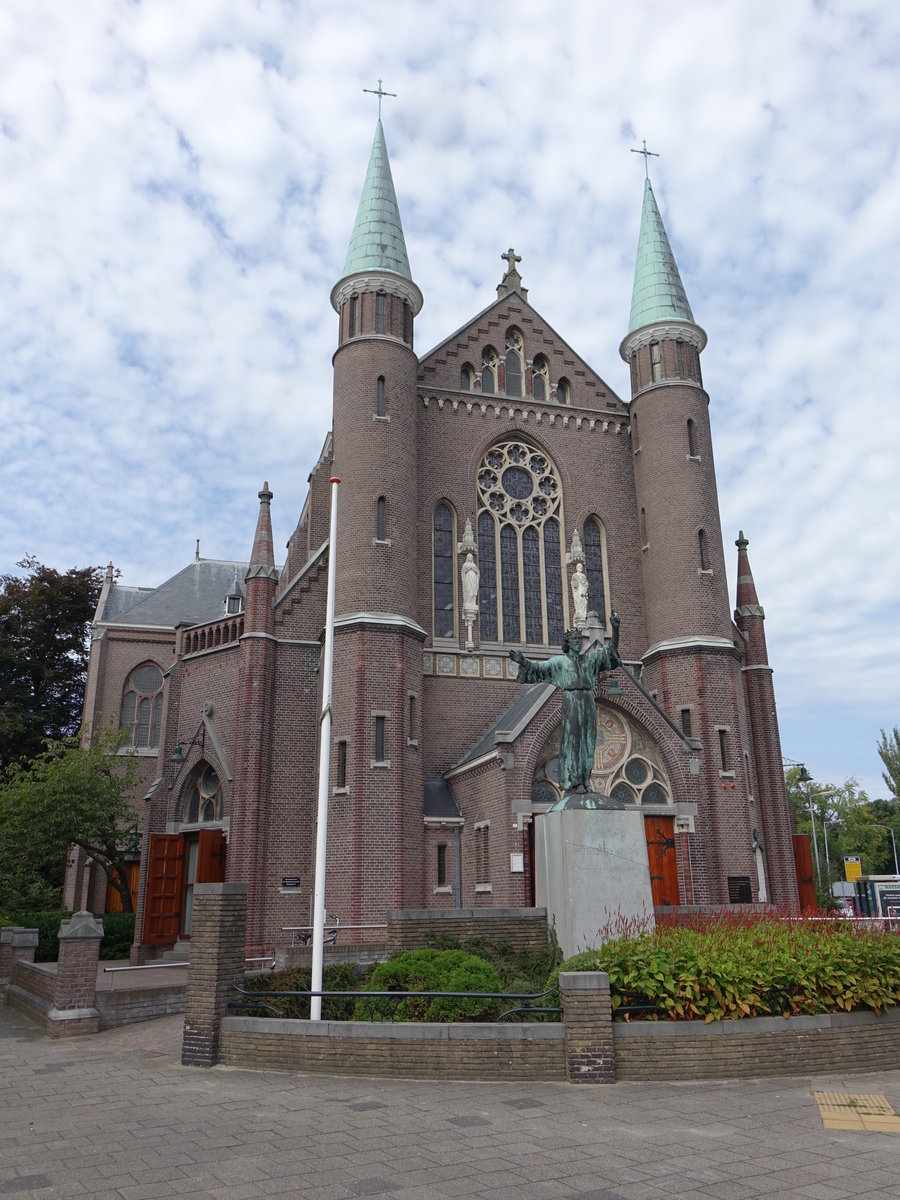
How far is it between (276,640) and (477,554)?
6158mm

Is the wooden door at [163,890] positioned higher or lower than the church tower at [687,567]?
lower

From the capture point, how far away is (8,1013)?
686 inches

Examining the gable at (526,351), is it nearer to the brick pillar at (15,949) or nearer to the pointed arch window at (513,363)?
the pointed arch window at (513,363)

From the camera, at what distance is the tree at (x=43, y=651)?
3800cm

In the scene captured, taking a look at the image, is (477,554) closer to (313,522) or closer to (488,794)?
(313,522)

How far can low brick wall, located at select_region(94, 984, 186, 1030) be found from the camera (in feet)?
50.0

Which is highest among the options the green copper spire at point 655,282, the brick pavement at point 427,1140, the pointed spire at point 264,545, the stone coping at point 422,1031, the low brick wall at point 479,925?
the green copper spire at point 655,282

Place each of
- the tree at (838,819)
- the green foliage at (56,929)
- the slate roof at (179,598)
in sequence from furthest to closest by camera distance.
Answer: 1. the tree at (838,819)
2. the slate roof at (179,598)
3. the green foliage at (56,929)

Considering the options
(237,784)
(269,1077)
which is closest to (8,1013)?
(237,784)

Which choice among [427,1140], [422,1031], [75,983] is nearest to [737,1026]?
[422,1031]

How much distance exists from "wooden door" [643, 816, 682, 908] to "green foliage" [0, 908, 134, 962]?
13.4 metres

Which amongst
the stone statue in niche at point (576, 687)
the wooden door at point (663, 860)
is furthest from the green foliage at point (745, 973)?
the wooden door at point (663, 860)

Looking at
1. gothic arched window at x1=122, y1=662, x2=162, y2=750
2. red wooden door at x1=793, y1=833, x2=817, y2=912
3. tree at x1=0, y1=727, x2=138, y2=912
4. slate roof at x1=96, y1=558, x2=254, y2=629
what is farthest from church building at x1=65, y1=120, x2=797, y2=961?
slate roof at x1=96, y1=558, x2=254, y2=629

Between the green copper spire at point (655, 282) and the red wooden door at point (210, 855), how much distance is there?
749 inches
